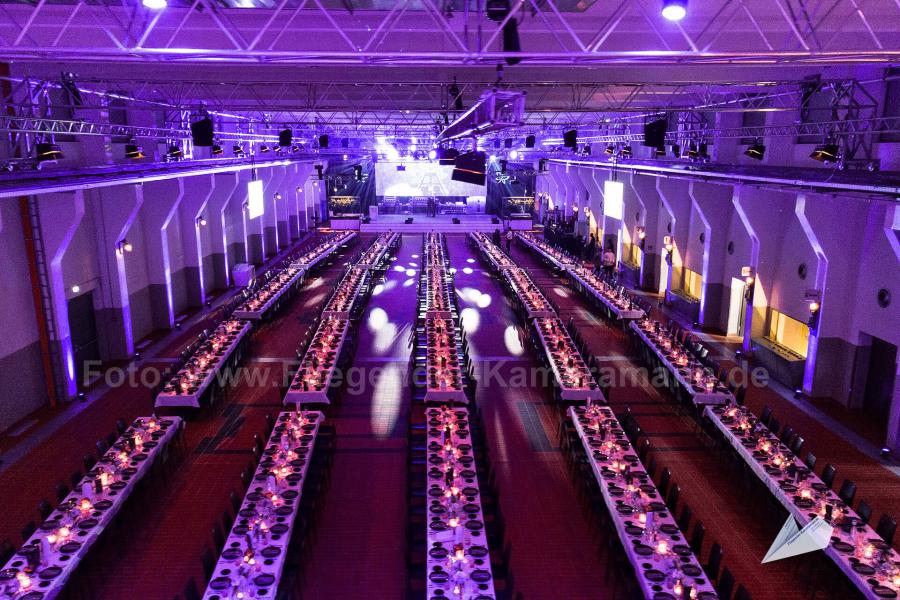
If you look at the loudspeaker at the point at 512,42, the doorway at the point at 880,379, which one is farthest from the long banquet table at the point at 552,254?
the loudspeaker at the point at 512,42

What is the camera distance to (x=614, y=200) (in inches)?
1004

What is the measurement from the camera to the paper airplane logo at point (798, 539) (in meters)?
7.37

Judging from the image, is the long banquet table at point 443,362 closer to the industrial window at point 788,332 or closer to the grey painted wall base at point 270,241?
the industrial window at point 788,332

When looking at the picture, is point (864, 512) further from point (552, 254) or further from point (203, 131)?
point (552, 254)

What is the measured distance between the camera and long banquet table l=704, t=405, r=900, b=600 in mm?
Result: 6594

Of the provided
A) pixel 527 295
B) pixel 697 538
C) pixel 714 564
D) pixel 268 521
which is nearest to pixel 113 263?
pixel 268 521

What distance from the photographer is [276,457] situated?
9.02 metres

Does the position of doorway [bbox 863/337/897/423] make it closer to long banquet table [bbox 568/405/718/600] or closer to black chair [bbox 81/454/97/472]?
long banquet table [bbox 568/405/718/600]

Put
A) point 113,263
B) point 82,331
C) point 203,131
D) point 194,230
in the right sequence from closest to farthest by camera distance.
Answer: point 82,331 < point 203,131 < point 113,263 < point 194,230

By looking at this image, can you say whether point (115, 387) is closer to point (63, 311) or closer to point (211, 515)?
point (63, 311)

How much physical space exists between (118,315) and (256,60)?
11.0 meters

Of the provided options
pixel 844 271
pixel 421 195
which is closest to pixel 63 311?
pixel 844 271

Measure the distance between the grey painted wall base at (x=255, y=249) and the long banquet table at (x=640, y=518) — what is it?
69.9 ft

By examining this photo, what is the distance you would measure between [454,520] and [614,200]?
20.3 meters
